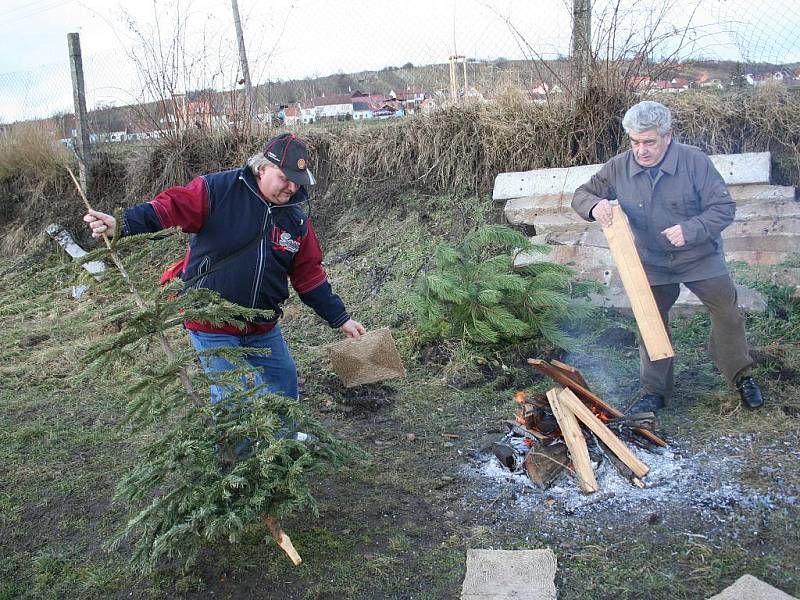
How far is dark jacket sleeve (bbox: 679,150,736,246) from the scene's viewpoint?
3.83m

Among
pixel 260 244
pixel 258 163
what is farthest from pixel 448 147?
pixel 260 244

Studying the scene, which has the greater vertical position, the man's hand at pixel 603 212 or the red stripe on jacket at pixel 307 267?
the man's hand at pixel 603 212

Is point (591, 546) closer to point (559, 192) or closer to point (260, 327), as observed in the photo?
point (260, 327)

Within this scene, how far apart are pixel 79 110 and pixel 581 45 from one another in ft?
25.0

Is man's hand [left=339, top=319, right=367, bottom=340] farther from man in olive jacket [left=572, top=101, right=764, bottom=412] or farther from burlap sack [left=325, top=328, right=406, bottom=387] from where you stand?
man in olive jacket [left=572, top=101, right=764, bottom=412]

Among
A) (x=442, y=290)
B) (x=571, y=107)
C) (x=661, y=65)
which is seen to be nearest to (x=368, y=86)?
(x=571, y=107)

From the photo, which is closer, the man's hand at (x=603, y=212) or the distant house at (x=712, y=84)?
the man's hand at (x=603, y=212)

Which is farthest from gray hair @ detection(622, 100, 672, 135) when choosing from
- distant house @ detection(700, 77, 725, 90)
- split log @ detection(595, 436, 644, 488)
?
distant house @ detection(700, 77, 725, 90)

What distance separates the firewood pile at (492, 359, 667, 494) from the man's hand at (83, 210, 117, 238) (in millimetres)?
→ 2448

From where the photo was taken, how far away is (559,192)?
7.16 meters

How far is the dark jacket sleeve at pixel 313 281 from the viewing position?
3.91 m

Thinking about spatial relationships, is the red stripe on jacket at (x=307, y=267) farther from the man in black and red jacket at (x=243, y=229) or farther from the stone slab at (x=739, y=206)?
the stone slab at (x=739, y=206)

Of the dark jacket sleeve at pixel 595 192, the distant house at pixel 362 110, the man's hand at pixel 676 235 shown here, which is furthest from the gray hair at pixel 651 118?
the distant house at pixel 362 110

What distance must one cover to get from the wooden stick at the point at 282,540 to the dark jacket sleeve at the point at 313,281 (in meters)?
1.35
